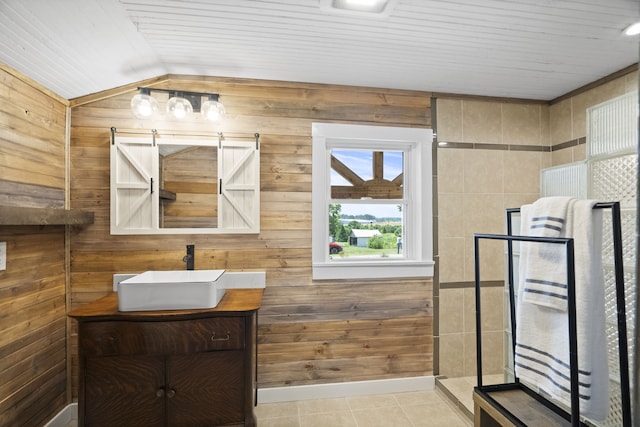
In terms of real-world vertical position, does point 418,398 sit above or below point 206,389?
below

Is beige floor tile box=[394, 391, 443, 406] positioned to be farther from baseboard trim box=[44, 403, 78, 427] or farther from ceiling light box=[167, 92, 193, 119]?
ceiling light box=[167, 92, 193, 119]

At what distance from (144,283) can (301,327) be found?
3.69ft

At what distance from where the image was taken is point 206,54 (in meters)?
1.94

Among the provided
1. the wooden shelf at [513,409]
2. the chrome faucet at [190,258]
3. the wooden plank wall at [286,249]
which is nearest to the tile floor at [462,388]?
the wooden plank wall at [286,249]

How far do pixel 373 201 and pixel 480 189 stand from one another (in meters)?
0.88

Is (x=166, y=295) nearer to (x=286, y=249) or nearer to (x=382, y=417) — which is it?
(x=286, y=249)

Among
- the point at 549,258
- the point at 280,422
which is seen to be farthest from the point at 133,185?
the point at 549,258

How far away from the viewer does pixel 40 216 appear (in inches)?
65.2

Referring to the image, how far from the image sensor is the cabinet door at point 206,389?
5.39ft

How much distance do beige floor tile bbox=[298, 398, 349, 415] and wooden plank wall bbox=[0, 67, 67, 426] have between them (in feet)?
5.11

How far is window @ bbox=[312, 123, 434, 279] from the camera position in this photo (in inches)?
92.9

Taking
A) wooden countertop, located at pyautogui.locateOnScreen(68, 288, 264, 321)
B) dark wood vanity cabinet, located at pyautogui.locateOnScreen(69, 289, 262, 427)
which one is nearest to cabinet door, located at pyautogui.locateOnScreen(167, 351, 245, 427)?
dark wood vanity cabinet, located at pyautogui.locateOnScreen(69, 289, 262, 427)

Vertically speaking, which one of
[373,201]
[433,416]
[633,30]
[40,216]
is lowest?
[433,416]

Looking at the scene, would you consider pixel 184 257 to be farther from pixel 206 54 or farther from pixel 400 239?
pixel 400 239
